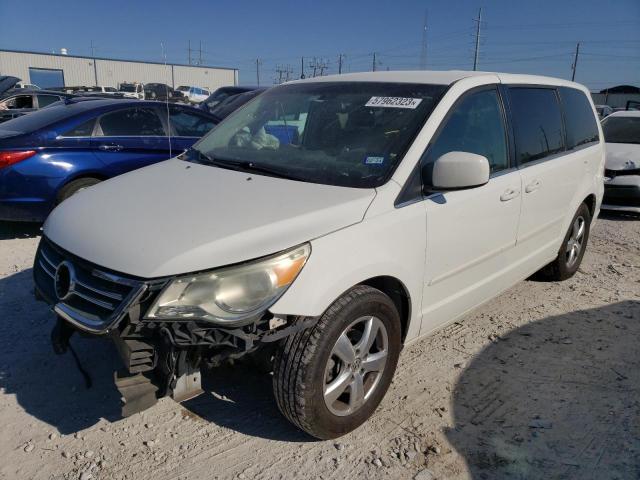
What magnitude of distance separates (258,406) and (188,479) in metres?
0.64

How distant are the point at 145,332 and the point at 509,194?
7.93 ft

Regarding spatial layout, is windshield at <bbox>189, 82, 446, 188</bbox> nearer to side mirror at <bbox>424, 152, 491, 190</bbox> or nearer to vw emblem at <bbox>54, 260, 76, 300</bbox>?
side mirror at <bbox>424, 152, 491, 190</bbox>

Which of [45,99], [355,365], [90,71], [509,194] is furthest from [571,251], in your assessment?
[90,71]

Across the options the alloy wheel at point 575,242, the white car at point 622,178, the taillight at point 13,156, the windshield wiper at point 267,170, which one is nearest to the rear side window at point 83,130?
the taillight at point 13,156

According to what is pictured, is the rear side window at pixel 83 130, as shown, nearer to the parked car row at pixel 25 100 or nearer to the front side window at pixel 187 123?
the front side window at pixel 187 123

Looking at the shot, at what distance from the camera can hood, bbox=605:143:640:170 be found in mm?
7877

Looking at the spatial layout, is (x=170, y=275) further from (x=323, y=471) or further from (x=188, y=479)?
(x=323, y=471)

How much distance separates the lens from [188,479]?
246 centimetres

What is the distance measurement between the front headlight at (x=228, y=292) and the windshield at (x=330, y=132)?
71 cm

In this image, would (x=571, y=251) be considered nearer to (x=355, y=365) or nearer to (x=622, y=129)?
(x=355, y=365)

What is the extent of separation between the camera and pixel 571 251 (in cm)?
495

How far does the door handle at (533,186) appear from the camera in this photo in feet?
12.1

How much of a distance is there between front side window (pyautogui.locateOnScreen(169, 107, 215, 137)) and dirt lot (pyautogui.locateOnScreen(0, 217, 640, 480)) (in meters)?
3.53

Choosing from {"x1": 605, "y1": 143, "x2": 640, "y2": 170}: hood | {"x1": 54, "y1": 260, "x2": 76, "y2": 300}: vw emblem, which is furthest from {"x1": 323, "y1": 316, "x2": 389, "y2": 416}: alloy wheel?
{"x1": 605, "y1": 143, "x2": 640, "y2": 170}: hood
